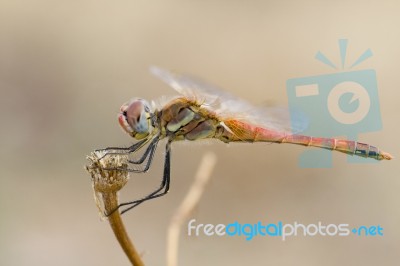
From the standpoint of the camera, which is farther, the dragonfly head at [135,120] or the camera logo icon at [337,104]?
the camera logo icon at [337,104]

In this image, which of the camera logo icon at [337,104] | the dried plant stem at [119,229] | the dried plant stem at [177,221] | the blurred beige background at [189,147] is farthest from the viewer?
the blurred beige background at [189,147]

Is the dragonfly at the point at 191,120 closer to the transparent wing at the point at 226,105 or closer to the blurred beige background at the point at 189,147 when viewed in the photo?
the transparent wing at the point at 226,105

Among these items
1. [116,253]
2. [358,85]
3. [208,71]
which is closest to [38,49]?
[208,71]

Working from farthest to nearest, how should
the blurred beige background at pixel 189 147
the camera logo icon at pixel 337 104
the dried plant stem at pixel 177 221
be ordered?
1. the blurred beige background at pixel 189 147
2. the camera logo icon at pixel 337 104
3. the dried plant stem at pixel 177 221

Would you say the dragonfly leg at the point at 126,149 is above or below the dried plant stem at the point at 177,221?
above

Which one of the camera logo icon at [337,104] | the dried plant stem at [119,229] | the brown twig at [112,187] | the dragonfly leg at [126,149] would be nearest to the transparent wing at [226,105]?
the dragonfly leg at [126,149]

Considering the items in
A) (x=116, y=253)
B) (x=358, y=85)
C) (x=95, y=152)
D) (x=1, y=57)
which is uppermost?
(x=1, y=57)

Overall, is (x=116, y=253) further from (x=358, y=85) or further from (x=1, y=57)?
(x=358, y=85)

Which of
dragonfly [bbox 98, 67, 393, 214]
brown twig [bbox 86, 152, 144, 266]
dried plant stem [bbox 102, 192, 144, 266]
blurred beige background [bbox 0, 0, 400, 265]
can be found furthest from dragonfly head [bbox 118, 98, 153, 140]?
blurred beige background [bbox 0, 0, 400, 265]
